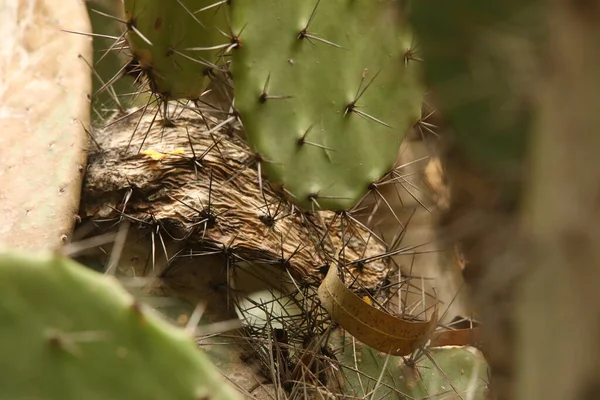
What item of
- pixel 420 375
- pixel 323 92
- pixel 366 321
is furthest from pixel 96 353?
pixel 420 375

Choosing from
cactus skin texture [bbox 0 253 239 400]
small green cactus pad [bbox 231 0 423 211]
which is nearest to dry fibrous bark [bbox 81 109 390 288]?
small green cactus pad [bbox 231 0 423 211]

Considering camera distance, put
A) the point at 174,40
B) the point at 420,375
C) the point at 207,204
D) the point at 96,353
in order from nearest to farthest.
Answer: the point at 96,353 < the point at 174,40 < the point at 207,204 < the point at 420,375

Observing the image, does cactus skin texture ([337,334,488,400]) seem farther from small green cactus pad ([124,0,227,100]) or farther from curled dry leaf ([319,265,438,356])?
small green cactus pad ([124,0,227,100])

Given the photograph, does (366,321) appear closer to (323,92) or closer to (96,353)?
(323,92)

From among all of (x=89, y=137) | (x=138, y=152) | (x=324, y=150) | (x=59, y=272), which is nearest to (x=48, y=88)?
(x=89, y=137)

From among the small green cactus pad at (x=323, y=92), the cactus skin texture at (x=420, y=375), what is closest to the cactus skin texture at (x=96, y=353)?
the small green cactus pad at (x=323, y=92)

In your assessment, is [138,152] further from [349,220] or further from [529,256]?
[529,256]

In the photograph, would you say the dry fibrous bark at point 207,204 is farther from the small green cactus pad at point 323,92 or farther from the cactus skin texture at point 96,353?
the cactus skin texture at point 96,353
